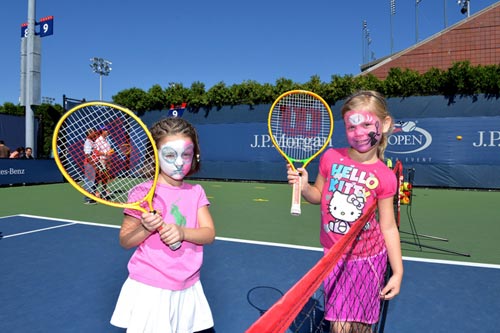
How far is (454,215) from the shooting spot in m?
7.88

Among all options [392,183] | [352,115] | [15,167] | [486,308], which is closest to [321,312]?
[486,308]

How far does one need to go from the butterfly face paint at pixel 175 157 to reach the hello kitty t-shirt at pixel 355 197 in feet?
2.80

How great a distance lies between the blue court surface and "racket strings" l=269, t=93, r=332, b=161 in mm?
1390

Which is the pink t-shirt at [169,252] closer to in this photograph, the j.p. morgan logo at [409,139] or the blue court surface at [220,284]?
the blue court surface at [220,284]

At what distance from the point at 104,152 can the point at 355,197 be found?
5.28ft

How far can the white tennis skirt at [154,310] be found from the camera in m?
1.63

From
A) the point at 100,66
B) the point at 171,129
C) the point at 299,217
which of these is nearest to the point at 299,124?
the point at 171,129

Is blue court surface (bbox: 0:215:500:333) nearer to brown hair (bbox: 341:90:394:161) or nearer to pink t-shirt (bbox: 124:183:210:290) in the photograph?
pink t-shirt (bbox: 124:183:210:290)

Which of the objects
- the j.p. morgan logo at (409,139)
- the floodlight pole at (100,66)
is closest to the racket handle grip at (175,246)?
the j.p. morgan logo at (409,139)

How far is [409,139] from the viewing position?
1393 centimetres

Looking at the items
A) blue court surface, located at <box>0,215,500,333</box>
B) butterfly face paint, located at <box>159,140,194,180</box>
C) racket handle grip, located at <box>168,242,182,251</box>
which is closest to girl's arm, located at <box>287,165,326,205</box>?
butterfly face paint, located at <box>159,140,194,180</box>

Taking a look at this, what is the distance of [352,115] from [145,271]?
52.8 inches

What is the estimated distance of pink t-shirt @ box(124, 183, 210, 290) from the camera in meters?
1.66

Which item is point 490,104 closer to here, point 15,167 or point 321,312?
point 321,312
